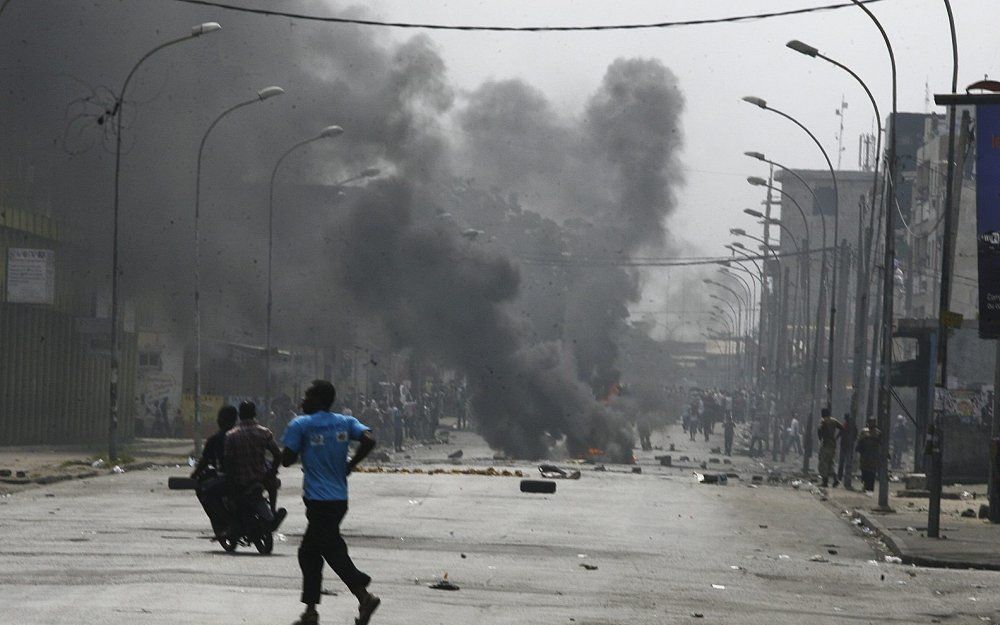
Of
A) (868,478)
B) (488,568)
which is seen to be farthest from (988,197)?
(868,478)

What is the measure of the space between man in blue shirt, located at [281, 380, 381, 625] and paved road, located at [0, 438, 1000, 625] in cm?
43

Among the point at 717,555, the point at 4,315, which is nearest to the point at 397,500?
the point at 717,555

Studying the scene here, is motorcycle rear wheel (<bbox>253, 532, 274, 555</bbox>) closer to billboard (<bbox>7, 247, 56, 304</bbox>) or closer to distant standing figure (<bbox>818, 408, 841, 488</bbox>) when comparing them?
distant standing figure (<bbox>818, 408, 841, 488</bbox>)

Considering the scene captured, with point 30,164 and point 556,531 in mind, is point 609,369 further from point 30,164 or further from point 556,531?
point 556,531

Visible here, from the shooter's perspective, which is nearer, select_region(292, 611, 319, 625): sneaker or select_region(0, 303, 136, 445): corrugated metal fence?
select_region(292, 611, 319, 625): sneaker

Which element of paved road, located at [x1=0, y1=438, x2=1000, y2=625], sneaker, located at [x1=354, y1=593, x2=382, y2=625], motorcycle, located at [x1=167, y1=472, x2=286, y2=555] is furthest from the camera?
motorcycle, located at [x1=167, y1=472, x2=286, y2=555]

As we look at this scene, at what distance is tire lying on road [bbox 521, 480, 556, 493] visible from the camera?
84.9 feet

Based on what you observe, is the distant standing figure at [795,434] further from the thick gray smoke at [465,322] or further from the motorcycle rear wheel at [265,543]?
the motorcycle rear wheel at [265,543]

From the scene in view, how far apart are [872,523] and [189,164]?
32.7 m

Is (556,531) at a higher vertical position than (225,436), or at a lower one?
lower

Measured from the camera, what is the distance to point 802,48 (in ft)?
97.5

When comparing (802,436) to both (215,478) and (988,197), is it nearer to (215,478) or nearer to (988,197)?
(988,197)

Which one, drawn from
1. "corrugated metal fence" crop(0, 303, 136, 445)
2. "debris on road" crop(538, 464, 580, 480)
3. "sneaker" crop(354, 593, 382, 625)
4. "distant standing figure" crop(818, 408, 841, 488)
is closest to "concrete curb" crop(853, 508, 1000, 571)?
"sneaker" crop(354, 593, 382, 625)

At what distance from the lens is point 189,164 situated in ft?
165
